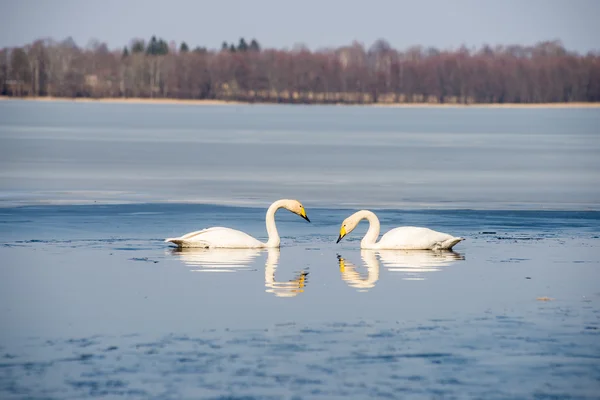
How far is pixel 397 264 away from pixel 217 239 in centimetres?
257

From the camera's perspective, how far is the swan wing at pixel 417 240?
16719 mm

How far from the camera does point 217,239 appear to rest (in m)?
16.8

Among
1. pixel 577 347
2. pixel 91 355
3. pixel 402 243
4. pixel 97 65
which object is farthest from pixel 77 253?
pixel 97 65

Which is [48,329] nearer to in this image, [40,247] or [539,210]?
[40,247]

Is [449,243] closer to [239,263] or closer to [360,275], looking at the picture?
[360,275]

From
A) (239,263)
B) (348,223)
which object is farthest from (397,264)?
(239,263)

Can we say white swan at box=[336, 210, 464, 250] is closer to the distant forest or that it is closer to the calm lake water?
the calm lake water

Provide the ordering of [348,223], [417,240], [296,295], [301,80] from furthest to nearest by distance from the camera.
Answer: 1. [301,80]
2. [348,223]
3. [417,240]
4. [296,295]

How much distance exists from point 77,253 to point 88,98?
15360 cm

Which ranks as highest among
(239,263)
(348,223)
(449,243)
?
(348,223)

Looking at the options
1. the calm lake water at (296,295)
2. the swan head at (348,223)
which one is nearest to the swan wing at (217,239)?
the calm lake water at (296,295)

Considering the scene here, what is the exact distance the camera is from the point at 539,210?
22938mm

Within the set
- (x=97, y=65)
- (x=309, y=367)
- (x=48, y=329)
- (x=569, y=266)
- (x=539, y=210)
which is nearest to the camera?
(x=309, y=367)

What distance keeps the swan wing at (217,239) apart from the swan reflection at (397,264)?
4.48 ft
